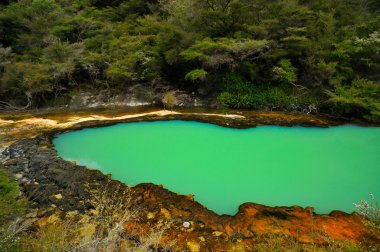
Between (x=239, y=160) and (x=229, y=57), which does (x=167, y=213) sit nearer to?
(x=239, y=160)

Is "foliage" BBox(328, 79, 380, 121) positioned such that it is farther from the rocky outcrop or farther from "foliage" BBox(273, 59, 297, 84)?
the rocky outcrop

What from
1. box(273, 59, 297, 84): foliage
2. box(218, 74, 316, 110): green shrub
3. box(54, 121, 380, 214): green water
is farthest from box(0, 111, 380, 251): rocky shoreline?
box(273, 59, 297, 84): foliage

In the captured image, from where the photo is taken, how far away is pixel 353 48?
28.0 ft

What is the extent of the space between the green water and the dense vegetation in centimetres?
222

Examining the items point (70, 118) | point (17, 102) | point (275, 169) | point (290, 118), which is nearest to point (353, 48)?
point (290, 118)

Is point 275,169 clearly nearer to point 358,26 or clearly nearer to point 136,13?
point 358,26

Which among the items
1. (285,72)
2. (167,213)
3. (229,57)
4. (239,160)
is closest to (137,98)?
(229,57)

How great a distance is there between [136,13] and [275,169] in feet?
43.2

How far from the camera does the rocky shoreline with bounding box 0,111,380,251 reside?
3.20m

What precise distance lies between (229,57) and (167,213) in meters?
7.10

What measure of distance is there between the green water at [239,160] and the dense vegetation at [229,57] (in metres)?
2.22

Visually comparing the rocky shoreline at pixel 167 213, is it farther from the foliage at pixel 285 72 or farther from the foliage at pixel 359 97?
the foliage at pixel 285 72

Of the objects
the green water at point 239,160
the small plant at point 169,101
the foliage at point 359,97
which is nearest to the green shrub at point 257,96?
the foliage at point 359,97

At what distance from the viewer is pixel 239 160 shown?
A: 18.4 feet
